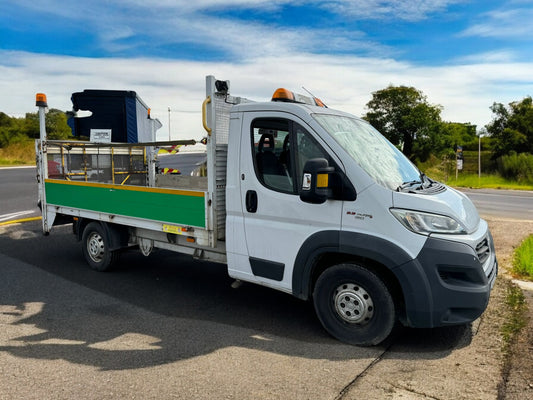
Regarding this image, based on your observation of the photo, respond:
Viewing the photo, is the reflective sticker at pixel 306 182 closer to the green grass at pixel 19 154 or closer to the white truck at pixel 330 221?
the white truck at pixel 330 221

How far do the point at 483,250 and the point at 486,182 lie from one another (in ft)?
88.6

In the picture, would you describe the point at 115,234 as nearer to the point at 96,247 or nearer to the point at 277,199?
the point at 96,247

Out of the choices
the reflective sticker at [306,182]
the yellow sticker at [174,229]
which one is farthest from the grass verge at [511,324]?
the yellow sticker at [174,229]

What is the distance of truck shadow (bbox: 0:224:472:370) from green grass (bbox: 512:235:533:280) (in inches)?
86.9

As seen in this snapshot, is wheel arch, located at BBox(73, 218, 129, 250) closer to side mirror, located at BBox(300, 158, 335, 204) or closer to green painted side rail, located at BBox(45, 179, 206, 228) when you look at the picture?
green painted side rail, located at BBox(45, 179, 206, 228)

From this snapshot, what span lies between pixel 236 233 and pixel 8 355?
2.26 meters

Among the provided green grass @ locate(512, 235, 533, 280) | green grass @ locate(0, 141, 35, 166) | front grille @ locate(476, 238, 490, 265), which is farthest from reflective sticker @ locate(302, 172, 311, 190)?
green grass @ locate(0, 141, 35, 166)

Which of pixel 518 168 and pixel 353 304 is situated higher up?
pixel 518 168

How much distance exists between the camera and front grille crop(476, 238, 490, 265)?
12.7 feet

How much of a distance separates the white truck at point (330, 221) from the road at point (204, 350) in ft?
1.24

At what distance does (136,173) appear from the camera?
8.19m

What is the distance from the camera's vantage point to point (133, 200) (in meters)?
5.73

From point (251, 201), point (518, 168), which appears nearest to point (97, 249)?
point (251, 201)

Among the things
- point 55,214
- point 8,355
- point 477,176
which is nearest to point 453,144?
point 477,176
